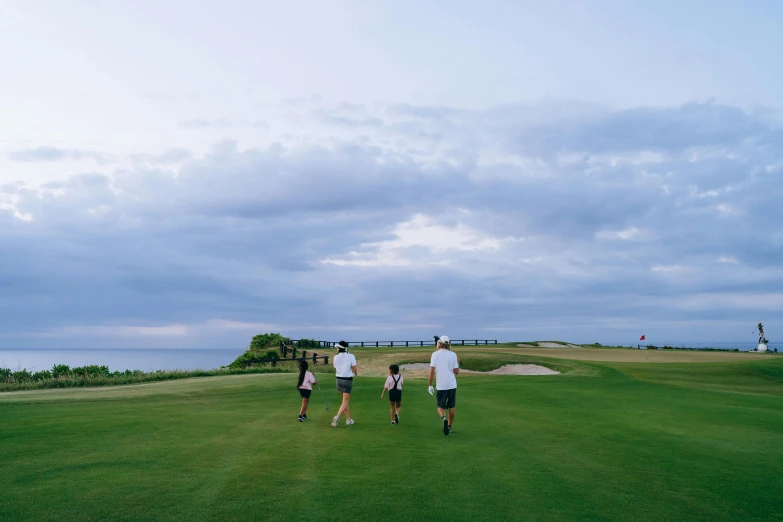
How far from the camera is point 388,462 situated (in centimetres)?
1274

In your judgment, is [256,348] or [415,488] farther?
[256,348]

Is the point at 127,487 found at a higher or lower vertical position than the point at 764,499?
higher

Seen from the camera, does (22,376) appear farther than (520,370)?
No

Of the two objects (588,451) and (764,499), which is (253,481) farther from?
(764,499)

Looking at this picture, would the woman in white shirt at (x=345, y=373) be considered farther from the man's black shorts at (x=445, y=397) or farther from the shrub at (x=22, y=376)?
the shrub at (x=22, y=376)

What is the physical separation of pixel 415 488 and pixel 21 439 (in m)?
11.2

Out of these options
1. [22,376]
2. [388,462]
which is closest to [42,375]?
[22,376]

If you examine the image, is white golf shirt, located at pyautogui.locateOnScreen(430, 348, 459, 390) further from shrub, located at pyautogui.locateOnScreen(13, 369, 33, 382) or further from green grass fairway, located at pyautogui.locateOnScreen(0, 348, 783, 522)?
shrub, located at pyautogui.locateOnScreen(13, 369, 33, 382)

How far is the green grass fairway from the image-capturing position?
9859mm

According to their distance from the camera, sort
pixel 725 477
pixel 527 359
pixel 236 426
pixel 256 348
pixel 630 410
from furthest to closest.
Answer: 1. pixel 256 348
2. pixel 527 359
3. pixel 630 410
4. pixel 236 426
5. pixel 725 477

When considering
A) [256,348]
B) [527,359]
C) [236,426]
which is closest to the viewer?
[236,426]

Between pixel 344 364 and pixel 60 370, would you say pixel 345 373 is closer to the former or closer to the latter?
pixel 344 364

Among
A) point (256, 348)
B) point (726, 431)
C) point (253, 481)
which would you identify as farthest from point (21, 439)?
point (256, 348)

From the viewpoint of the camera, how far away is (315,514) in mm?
9344
